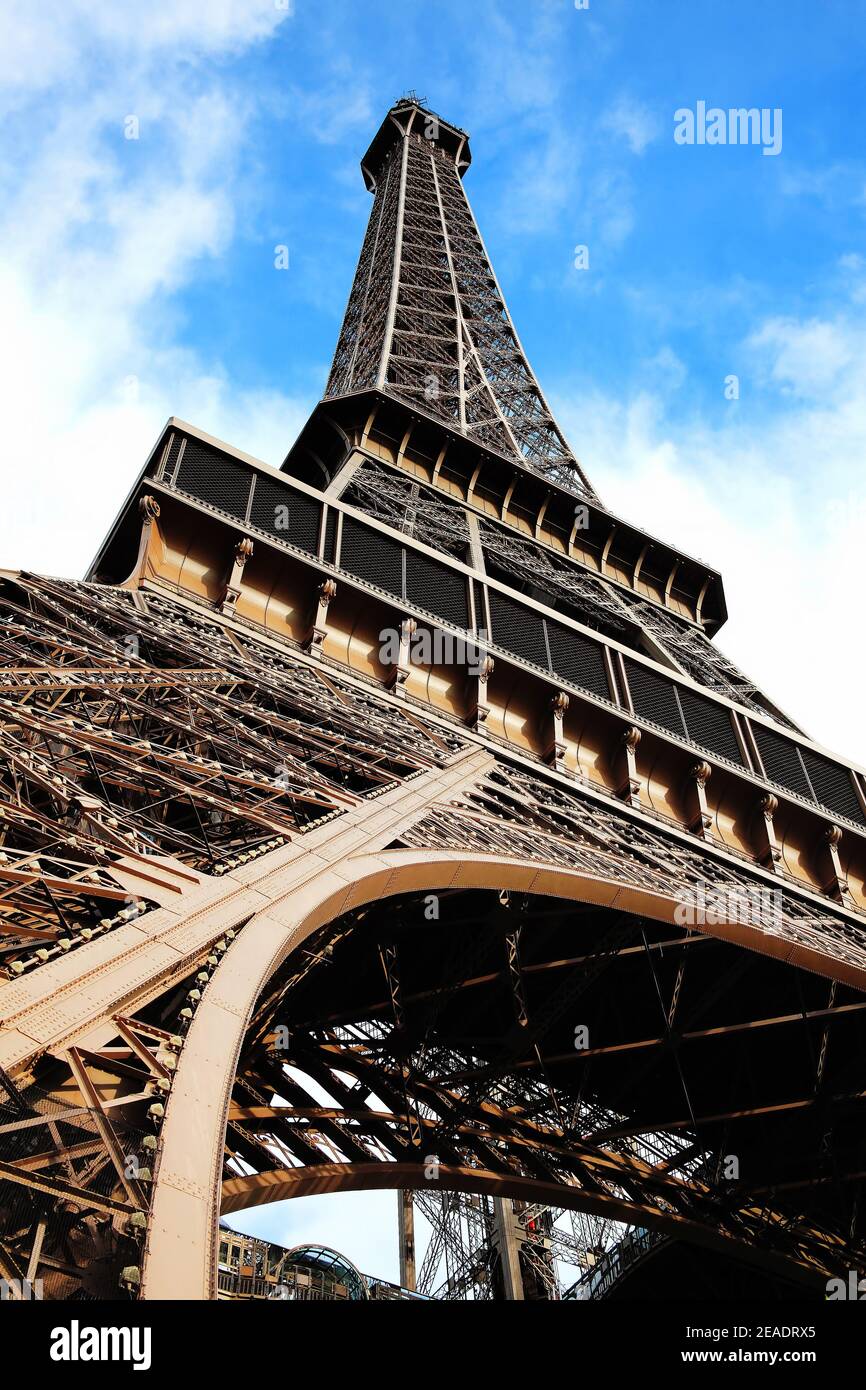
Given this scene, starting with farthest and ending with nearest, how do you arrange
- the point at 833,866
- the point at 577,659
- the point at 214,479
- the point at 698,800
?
the point at 577,659
the point at 833,866
the point at 698,800
the point at 214,479

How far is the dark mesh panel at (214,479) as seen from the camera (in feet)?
73.7

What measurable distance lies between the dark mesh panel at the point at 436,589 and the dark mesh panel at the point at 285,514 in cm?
203

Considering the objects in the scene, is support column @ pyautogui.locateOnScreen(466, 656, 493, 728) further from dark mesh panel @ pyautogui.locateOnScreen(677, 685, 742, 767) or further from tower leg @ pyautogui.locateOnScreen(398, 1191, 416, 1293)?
tower leg @ pyautogui.locateOnScreen(398, 1191, 416, 1293)

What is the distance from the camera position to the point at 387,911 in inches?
648

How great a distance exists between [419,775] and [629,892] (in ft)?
9.28

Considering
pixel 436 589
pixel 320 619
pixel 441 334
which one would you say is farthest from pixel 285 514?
pixel 441 334

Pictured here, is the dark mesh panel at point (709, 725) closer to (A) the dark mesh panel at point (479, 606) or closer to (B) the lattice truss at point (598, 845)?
(B) the lattice truss at point (598, 845)

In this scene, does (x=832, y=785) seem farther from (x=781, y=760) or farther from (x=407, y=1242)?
(x=407, y=1242)

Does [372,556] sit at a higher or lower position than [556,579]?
lower

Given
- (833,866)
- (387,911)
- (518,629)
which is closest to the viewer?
(387,911)

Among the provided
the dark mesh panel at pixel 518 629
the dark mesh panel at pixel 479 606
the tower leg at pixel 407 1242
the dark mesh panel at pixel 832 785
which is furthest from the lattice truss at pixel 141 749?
the tower leg at pixel 407 1242

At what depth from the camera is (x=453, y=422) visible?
151 feet

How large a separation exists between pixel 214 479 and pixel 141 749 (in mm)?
12098
